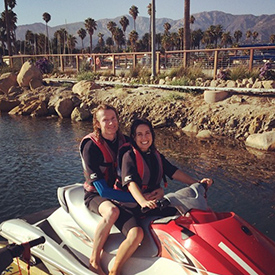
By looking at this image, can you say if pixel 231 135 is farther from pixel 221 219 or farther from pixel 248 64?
pixel 221 219

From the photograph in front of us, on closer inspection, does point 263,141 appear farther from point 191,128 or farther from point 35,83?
point 35,83

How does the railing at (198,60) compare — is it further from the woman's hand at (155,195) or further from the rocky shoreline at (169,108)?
the woman's hand at (155,195)

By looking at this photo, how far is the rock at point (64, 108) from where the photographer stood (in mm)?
16016

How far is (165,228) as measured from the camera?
299cm

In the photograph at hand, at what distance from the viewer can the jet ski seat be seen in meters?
3.12

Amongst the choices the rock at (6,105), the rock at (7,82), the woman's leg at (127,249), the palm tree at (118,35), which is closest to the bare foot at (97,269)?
the woman's leg at (127,249)

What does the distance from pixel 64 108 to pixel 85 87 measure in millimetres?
2476

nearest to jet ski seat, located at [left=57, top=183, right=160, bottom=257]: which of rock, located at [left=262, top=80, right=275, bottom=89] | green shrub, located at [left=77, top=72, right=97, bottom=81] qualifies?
rock, located at [left=262, top=80, right=275, bottom=89]

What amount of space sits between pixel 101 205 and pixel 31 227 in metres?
1.10

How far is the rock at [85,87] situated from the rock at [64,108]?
148 centimetres

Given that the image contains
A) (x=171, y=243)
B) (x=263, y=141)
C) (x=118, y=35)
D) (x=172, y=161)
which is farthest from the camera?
(x=118, y=35)

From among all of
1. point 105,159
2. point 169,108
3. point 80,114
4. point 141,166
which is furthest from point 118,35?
point 141,166

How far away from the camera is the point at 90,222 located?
347 centimetres

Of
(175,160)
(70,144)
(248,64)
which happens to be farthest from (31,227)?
(248,64)
